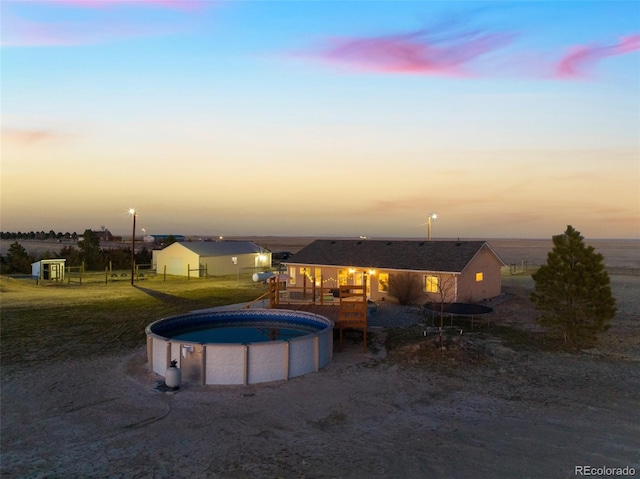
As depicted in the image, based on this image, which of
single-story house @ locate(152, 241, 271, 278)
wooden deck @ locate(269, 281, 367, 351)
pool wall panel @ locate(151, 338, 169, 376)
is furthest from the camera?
single-story house @ locate(152, 241, 271, 278)

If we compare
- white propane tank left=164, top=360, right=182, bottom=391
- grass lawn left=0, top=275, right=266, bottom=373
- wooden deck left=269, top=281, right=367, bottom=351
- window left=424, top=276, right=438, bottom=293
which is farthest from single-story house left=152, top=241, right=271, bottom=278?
white propane tank left=164, top=360, right=182, bottom=391

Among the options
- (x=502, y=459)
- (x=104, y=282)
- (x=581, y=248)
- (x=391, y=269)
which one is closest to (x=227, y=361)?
(x=502, y=459)

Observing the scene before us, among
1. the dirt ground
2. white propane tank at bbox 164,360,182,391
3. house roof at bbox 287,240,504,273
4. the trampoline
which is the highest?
house roof at bbox 287,240,504,273

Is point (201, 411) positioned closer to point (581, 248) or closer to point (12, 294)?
point (581, 248)

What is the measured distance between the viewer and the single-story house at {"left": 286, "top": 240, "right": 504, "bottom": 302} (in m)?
30.6

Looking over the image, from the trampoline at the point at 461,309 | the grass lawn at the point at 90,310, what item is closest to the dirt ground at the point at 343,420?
the grass lawn at the point at 90,310

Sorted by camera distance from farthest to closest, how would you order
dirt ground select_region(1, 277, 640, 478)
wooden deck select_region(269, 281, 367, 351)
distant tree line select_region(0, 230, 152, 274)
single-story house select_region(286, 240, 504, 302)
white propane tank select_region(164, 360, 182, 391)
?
distant tree line select_region(0, 230, 152, 274), single-story house select_region(286, 240, 504, 302), wooden deck select_region(269, 281, 367, 351), white propane tank select_region(164, 360, 182, 391), dirt ground select_region(1, 277, 640, 478)

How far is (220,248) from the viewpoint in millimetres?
57469

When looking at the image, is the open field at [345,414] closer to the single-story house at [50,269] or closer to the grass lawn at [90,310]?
the grass lawn at [90,310]

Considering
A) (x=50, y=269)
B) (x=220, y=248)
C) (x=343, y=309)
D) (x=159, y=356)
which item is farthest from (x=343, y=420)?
(x=220, y=248)

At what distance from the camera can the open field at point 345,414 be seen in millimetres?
9648

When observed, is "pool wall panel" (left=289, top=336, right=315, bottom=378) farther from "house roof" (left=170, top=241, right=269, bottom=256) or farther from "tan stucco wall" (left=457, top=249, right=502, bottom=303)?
"house roof" (left=170, top=241, right=269, bottom=256)

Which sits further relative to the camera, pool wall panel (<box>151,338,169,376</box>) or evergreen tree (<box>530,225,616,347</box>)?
evergreen tree (<box>530,225,616,347</box>)

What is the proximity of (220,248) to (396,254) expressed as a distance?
1175 inches
